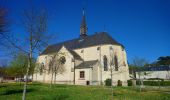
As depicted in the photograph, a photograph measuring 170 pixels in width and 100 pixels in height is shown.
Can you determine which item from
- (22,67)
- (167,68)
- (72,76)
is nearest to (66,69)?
(72,76)

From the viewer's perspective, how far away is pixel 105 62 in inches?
1832

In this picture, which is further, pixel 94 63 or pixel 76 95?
pixel 94 63

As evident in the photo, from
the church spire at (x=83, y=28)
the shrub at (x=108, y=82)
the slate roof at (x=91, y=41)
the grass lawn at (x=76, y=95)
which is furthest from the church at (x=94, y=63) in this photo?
the grass lawn at (x=76, y=95)

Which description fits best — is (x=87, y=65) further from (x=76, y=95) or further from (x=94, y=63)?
(x=76, y=95)

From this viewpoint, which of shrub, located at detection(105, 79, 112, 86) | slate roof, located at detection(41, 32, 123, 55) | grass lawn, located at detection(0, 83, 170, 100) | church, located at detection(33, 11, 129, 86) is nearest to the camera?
grass lawn, located at detection(0, 83, 170, 100)

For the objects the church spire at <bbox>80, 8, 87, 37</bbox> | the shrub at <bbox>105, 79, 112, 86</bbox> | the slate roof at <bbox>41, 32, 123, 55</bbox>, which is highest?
the church spire at <bbox>80, 8, 87, 37</bbox>

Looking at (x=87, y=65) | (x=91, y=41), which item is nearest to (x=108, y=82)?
(x=87, y=65)

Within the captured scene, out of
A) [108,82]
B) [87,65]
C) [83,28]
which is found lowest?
[108,82]

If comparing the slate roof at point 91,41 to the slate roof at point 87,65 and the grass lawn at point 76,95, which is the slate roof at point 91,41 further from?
the grass lawn at point 76,95

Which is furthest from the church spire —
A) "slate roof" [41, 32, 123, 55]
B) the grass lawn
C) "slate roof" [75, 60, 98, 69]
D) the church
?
the grass lawn

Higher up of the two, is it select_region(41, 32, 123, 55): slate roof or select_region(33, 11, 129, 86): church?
select_region(41, 32, 123, 55): slate roof

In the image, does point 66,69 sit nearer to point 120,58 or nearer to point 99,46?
point 99,46

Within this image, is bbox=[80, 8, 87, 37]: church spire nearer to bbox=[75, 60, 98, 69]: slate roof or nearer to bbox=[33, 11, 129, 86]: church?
bbox=[33, 11, 129, 86]: church

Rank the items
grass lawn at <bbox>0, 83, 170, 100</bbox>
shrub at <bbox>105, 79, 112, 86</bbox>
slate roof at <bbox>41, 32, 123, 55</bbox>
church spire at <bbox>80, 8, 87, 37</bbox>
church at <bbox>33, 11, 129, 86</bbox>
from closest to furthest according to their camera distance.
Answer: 1. grass lawn at <bbox>0, 83, 170, 100</bbox>
2. shrub at <bbox>105, 79, 112, 86</bbox>
3. church at <bbox>33, 11, 129, 86</bbox>
4. slate roof at <bbox>41, 32, 123, 55</bbox>
5. church spire at <bbox>80, 8, 87, 37</bbox>
